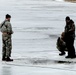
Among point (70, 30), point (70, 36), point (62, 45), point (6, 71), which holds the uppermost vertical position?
→ point (70, 30)

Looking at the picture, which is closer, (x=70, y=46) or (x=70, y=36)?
(x=70, y=36)

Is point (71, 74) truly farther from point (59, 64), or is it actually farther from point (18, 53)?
point (18, 53)

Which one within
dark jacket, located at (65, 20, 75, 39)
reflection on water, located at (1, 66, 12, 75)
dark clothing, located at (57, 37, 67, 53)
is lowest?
reflection on water, located at (1, 66, 12, 75)

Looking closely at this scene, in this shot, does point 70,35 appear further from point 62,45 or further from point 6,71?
point 6,71

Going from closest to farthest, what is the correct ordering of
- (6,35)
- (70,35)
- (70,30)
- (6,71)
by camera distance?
(6,71)
(6,35)
(70,30)
(70,35)

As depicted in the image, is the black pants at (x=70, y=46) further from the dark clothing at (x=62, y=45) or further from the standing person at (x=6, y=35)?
the standing person at (x=6, y=35)

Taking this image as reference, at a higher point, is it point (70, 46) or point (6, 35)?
point (6, 35)

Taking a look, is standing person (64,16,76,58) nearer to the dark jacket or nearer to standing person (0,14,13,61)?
the dark jacket

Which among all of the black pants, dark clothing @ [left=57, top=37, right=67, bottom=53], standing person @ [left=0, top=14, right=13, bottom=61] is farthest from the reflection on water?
dark clothing @ [left=57, top=37, right=67, bottom=53]

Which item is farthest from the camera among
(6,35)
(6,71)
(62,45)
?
(62,45)

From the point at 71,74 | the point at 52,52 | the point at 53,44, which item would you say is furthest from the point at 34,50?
the point at 71,74

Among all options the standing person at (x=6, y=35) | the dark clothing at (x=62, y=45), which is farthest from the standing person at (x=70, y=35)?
the standing person at (x=6, y=35)

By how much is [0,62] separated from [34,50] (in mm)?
3477

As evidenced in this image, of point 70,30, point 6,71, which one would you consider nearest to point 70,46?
point 70,30
